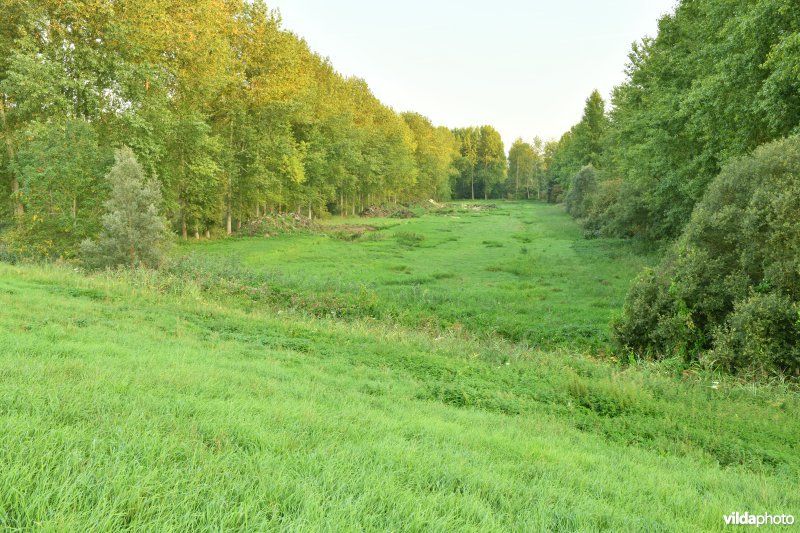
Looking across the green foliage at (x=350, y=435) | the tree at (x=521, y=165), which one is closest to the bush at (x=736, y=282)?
the green foliage at (x=350, y=435)

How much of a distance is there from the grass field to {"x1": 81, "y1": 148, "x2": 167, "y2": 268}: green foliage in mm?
3794

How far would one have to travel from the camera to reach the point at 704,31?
20828 mm

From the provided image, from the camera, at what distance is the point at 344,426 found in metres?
4.68

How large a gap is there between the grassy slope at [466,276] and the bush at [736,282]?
218 cm

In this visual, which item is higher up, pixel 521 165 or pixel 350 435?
pixel 521 165

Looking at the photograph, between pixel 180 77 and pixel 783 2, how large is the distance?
3018 cm

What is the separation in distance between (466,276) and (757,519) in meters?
20.1

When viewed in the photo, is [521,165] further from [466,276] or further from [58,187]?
[58,187]

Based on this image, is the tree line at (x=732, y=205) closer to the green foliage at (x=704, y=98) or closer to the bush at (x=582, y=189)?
the green foliage at (x=704, y=98)

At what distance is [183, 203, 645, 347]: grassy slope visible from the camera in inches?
607

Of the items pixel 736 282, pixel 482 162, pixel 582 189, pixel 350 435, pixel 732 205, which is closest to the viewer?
pixel 350 435

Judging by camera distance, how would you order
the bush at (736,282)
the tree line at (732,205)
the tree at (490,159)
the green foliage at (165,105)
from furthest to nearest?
the tree at (490,159) < the green foliage at (165,105) < the tree line at (732,205) < the bush at (736,282)

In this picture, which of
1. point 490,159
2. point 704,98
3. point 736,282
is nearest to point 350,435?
point 736,282

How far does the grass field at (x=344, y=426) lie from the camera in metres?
2.83
